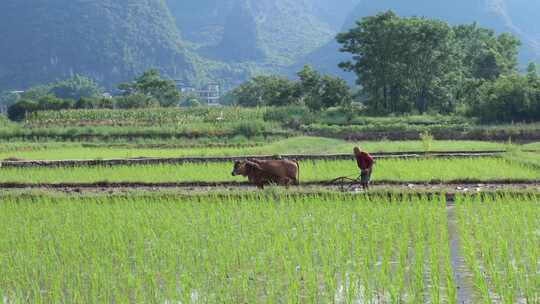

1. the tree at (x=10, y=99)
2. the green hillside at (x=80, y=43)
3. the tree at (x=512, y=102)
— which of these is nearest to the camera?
the tree at (x=512, y=102)

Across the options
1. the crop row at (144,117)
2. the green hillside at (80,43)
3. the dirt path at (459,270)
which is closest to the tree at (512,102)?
the crop row at (144,117)

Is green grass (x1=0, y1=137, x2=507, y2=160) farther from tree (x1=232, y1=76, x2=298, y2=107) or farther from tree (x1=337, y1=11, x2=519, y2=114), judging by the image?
tree (x1=232, y1=76, x2=298, y2=107)

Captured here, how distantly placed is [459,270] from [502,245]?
2.81 ft

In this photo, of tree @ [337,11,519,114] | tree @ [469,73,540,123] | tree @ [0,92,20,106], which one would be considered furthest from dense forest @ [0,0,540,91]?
tree @ [469,73,540,123]

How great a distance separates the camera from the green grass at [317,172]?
16.7 meters

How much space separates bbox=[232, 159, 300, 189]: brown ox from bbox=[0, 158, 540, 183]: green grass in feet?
4.44

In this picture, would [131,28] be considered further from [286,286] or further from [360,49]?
[286,286]

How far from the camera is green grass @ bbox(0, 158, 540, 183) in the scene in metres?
16.7

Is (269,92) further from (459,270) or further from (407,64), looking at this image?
(459,270)

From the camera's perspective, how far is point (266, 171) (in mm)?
14992

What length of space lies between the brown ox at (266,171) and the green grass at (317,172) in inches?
53.3

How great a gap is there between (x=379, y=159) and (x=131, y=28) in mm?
122184

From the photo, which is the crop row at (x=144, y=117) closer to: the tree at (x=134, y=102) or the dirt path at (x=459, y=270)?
the tree at (x=134, y=102)

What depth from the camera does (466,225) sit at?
430 inches
